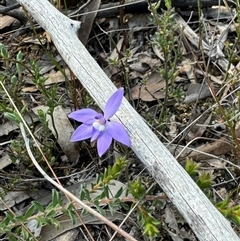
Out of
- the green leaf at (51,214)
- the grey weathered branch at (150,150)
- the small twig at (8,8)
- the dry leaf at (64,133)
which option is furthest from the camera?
the small twig at (8,8)

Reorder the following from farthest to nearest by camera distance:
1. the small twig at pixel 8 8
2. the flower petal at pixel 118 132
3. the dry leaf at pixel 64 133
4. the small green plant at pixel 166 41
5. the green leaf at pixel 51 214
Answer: the small twig at pixel 8 8, the dry leaf at pixel 64 133, the small green plant at pixel 166 41, the green leaf at pixel 51 214, the flower petal at pixel 118 132

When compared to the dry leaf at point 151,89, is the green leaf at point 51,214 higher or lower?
higher

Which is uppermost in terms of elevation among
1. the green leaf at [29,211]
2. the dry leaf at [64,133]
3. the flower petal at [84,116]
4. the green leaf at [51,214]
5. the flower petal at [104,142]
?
the flower petal at [84,116]

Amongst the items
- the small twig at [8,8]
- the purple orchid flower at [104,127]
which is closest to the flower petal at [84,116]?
the purple orchid flower at [104,127]

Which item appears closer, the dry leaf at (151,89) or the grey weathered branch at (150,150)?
the grey weathered branch at (150,150)

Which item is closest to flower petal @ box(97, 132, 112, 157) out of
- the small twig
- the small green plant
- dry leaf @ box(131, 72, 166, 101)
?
the small green plant

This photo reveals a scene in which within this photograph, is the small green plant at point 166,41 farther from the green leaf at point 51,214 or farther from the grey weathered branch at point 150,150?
the green leaf at point 51,214

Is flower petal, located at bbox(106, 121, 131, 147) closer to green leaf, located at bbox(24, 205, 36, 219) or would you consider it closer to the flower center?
the flower center
